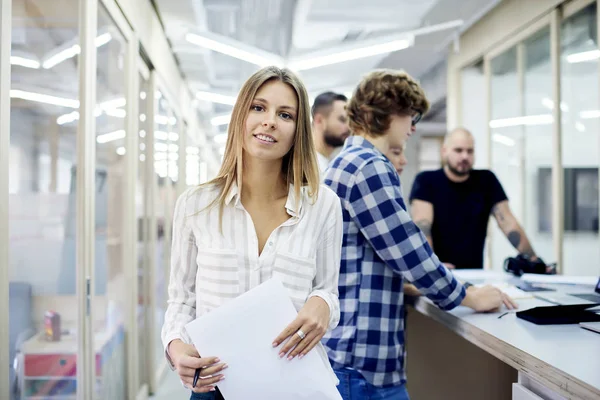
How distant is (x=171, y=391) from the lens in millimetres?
4203

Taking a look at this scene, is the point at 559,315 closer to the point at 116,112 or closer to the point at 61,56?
the point at 61,56

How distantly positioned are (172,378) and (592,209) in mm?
3577

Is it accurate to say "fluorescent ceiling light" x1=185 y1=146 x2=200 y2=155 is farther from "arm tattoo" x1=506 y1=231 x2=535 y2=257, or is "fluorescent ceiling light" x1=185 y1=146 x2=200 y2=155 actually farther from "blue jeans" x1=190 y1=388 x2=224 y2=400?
"blue jeans" x1=190 y1=388 x2=224 y2=400

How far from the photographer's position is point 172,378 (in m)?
4.64

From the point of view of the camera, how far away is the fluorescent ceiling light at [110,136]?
2.61 meters

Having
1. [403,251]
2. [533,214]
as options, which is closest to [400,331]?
[403,251]

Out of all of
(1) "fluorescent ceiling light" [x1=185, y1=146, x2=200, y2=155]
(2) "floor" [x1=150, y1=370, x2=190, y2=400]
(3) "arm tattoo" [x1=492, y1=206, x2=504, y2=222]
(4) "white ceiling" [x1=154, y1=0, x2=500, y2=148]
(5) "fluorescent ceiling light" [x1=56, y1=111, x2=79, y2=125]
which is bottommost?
(2) "floor" [x1=150, y1=370, x2=190, y2=400]

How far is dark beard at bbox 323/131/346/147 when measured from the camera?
3000 mm

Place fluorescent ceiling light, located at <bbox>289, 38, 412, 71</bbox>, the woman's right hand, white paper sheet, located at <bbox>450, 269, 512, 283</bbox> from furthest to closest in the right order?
fluorescent ceiling light, located at <bbox>289, 38, 412, 71</bbox> → white paper sheet, located at <bbox>450, 269, 512, 283</bbox> → the woman's right hand

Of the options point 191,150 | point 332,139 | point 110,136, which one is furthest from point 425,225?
point 191,150

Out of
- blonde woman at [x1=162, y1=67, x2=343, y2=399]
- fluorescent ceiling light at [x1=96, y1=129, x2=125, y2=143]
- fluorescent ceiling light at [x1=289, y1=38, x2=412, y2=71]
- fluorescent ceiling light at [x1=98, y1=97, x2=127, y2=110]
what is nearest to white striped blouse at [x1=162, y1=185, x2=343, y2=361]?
blonde woman at [x1=162, y1=67, x2=343, y2=399]

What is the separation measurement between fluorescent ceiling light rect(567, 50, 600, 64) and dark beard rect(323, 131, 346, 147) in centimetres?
183

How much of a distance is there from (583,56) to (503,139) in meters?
1.51

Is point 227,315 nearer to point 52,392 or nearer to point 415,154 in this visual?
point 52,392
